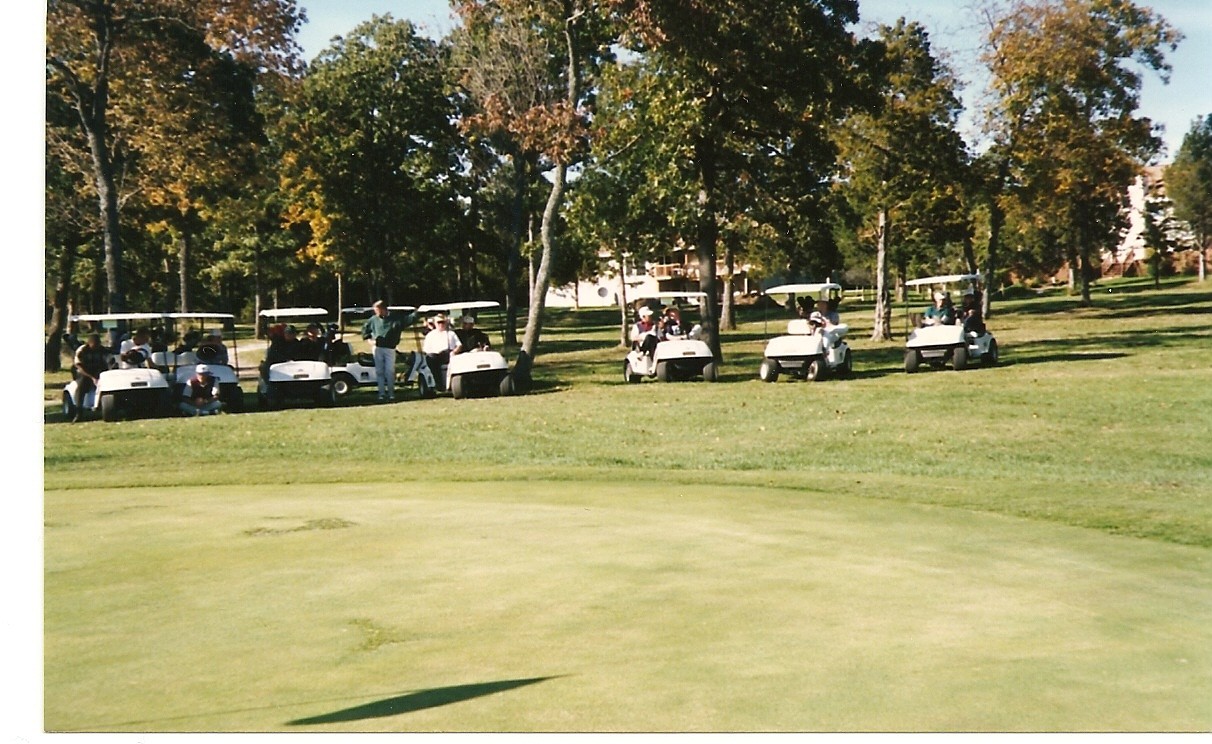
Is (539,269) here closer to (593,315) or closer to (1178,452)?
(593,315)

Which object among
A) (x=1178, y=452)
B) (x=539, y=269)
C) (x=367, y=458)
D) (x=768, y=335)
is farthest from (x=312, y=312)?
(x=768, y=335)

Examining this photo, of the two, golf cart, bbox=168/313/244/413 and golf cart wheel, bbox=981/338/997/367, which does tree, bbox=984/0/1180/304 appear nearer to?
golf cart wheel, bbox=981/338/997/367

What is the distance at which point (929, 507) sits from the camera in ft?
21.0

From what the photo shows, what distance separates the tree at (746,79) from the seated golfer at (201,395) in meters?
6.48

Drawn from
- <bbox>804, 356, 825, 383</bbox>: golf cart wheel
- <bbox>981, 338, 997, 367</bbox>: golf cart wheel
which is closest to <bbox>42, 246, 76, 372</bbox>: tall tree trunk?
<bbox>804, 356, 825, 383</bbox>: golf cart wheel

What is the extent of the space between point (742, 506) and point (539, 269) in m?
10.6

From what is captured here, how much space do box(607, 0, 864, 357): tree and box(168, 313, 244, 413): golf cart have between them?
627cm

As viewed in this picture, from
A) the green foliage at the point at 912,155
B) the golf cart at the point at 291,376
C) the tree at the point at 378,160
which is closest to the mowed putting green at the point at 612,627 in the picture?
the tree at the point at 378,160

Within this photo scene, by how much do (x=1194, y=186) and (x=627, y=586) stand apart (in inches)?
362

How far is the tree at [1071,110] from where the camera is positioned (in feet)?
44.6

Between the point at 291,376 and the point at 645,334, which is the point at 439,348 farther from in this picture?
the point at 645,334

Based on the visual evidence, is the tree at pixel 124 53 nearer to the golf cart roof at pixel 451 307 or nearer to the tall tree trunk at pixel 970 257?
the golf cart roof at pixel 451 307

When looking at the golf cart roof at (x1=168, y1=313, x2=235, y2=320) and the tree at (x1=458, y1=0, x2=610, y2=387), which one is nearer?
the golf cart roof at (x1=168, y1=313, x2=235, y2=320)

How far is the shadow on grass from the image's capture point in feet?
9.55
